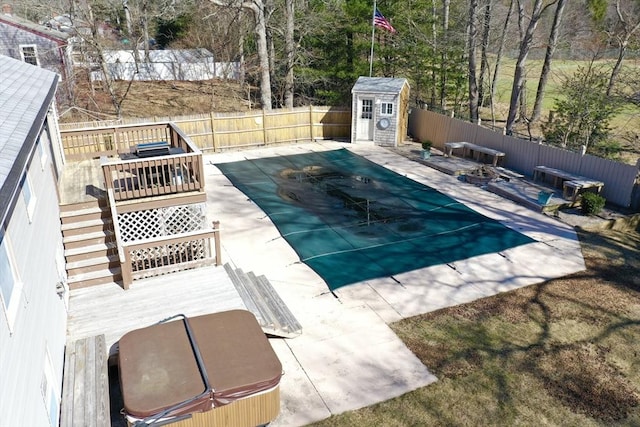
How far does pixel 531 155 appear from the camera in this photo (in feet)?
54.5

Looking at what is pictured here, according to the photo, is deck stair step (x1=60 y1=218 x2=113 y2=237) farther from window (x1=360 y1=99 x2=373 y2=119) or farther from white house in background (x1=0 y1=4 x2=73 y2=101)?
white house in background (x1=0 y1=4 x2=73 y2=101)

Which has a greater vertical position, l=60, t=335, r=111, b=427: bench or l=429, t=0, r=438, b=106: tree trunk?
l=429, t=0, r=438, b=106: tree trunk

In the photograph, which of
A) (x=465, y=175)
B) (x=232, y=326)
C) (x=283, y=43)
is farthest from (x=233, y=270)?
(x=283, y=43)

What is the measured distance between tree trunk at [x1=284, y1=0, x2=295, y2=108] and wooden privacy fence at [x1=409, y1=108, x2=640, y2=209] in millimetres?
6860

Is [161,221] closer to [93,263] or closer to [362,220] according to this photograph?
[93,263]

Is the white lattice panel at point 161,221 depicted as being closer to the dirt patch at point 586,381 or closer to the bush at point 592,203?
the dirt patch at point 586,381

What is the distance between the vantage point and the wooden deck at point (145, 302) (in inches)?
309

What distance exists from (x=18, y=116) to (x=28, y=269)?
6.67 feet

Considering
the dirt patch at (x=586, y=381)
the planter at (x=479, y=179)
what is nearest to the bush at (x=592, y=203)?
the planter at (x=479, y=179)

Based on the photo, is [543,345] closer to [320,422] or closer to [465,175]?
[320,422]

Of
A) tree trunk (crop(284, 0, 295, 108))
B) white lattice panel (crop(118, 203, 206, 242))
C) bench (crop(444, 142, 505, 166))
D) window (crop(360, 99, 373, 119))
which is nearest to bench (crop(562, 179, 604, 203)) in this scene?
bench (crop(444, 142, 505, 166))

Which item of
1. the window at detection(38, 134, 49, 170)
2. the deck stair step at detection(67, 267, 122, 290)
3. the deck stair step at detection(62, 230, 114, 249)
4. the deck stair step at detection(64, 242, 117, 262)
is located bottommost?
the deck stair step at detection(67, 267, 122, 290)

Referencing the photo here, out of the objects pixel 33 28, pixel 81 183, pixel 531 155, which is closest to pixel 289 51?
pixel 531 155

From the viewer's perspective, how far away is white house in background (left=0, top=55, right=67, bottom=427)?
4.17 metres
